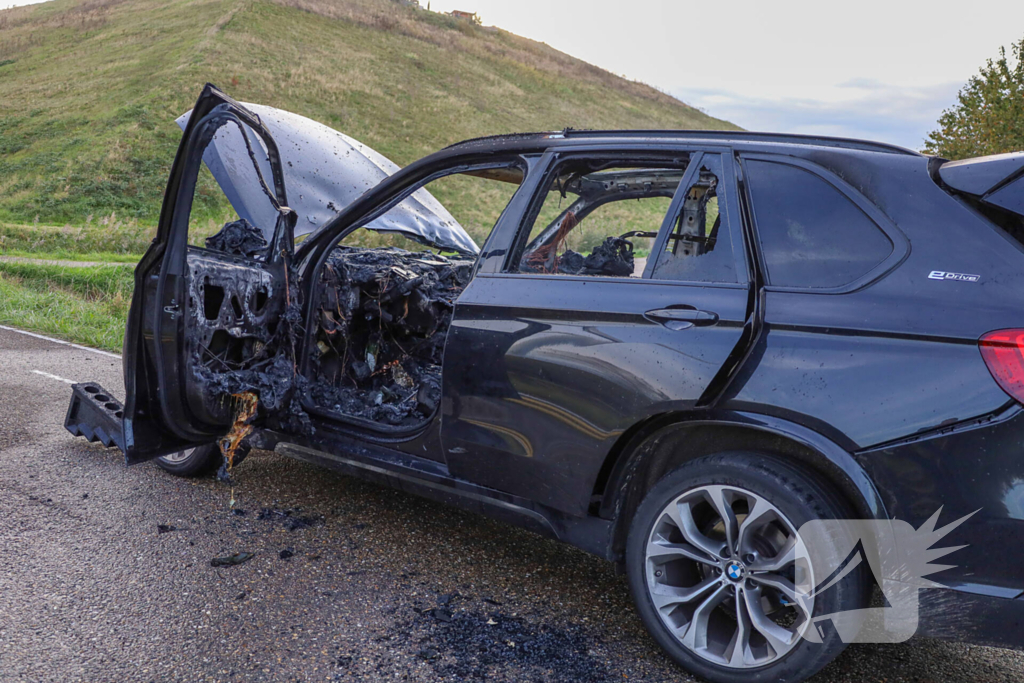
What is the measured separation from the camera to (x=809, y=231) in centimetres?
242

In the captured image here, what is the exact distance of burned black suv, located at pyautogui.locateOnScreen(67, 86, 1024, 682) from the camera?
2.11 m

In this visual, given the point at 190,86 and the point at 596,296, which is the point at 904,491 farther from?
the point at 190,86

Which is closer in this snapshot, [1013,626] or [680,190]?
[1013,626]

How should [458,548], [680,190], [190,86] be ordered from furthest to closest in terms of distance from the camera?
[190,86]
[458,548]
[680,190]

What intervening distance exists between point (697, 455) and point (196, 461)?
277 centimetres

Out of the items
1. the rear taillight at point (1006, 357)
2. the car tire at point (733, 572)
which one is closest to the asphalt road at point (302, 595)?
the car tire at point (733, 572)

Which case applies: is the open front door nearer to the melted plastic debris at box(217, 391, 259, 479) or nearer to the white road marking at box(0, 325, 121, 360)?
the melted plastic debris at box(217, 391, 259, 479)

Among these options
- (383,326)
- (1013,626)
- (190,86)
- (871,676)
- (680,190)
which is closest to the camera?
(1013,626)

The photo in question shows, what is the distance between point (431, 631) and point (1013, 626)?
5.84 ft

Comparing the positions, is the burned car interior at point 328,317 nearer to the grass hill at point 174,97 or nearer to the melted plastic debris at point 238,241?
the melted plastic debris at point 238,241

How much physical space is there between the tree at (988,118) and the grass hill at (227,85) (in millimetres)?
21814

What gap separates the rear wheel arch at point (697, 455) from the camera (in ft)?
7.25

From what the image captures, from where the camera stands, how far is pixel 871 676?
2535 mm

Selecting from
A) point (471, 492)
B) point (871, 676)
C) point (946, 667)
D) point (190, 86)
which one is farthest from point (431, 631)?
point (190, 86)
